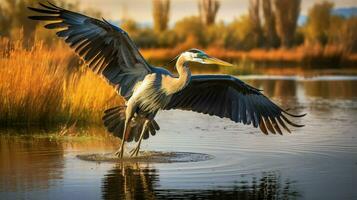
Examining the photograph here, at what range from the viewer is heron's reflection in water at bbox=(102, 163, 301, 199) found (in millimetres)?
9133

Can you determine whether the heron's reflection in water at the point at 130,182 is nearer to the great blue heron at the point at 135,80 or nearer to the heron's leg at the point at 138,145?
the heron's leg at the point at 138,145

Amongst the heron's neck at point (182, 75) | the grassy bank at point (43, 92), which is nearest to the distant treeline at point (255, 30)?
the grassy bank at point (43, 92)

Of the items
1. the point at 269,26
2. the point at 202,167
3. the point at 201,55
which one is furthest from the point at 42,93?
the point at 269,26

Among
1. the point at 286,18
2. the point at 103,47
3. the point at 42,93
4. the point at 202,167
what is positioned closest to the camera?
the point at 202,167

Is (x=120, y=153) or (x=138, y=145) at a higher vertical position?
(x=138, y=145)

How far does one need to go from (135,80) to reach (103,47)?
624 mm

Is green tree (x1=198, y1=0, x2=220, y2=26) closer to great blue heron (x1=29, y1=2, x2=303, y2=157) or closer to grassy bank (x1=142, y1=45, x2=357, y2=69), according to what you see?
grassy bank (x1=142, y1=45, x2=357, y2=69)

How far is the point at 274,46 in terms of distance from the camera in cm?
5219

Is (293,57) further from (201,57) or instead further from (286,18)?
(201,57)

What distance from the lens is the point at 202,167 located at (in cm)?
1111

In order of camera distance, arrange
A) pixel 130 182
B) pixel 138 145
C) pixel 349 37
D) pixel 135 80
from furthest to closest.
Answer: pixel 349 37
pixel 135 80
pixel 138 145
pixel 130 182

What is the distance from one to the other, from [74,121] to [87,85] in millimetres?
657

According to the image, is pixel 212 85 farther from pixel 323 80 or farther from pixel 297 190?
pixel 323 80

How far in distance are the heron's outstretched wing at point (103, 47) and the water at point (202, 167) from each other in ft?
3.49
